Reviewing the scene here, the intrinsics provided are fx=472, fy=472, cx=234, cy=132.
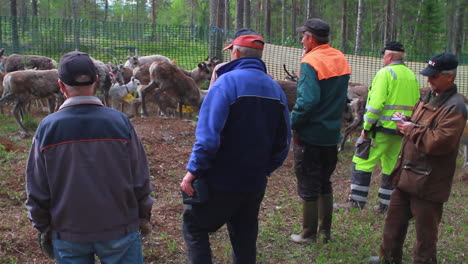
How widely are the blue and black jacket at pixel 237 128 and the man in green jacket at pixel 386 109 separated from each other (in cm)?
288

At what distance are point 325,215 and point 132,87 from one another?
26.6 feet

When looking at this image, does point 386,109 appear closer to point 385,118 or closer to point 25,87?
point 385,118

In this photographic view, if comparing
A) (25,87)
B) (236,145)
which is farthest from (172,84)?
(236,145)

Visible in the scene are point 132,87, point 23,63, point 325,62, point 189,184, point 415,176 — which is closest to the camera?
point 189,184

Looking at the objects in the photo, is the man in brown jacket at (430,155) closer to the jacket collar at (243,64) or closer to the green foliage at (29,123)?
the jacket collar at (243,64)

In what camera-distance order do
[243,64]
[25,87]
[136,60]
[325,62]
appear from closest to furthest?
[243,64]
[325,62]
[25,87]
[136,60]

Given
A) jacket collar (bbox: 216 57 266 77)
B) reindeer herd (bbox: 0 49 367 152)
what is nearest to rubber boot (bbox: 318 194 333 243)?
jacket collar (bbox: 216 57 266 77)

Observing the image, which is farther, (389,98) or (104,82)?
(104,82)

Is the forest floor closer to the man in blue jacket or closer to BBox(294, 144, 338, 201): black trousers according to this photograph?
BBox(294, 144, 338, 201): black trousers

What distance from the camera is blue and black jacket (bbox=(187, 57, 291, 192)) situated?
3311 mm

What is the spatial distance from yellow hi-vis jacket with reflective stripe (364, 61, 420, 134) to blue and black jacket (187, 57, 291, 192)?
2.84 m

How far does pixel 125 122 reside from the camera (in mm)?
2830

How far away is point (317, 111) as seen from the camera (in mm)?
4793

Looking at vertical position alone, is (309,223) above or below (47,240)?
below
